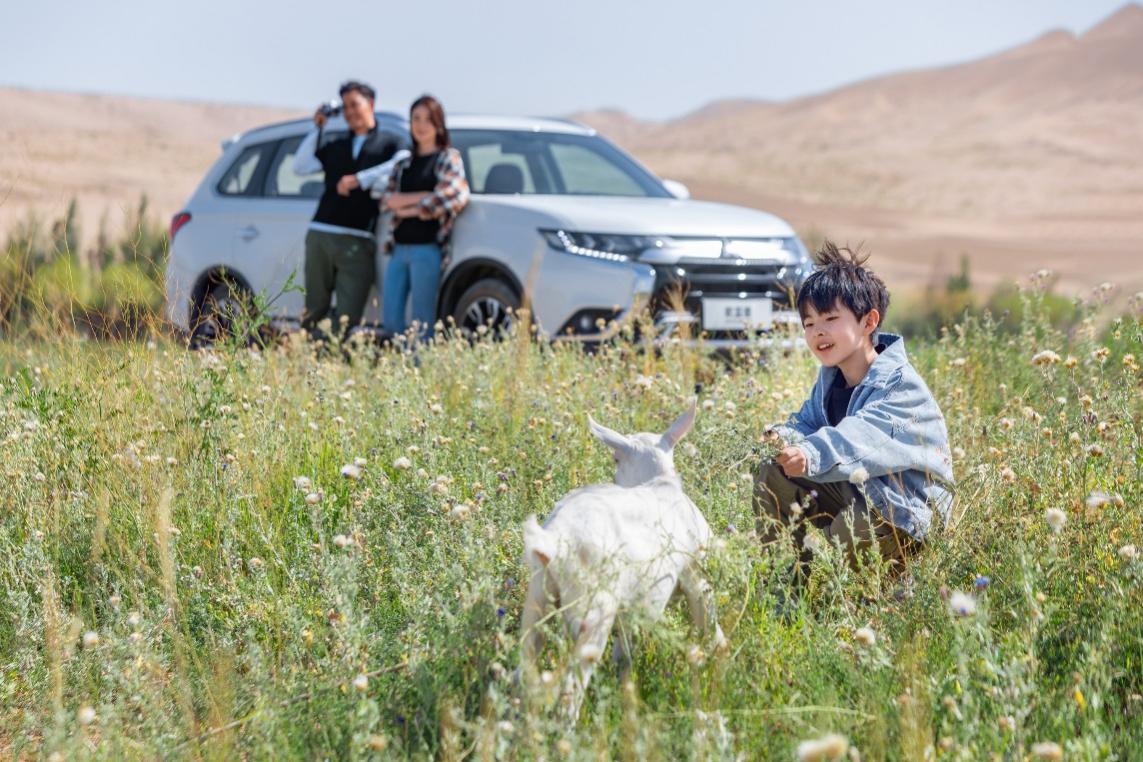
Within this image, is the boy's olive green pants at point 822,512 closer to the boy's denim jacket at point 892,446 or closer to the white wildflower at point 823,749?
the boy's denim jacket at point 892,446

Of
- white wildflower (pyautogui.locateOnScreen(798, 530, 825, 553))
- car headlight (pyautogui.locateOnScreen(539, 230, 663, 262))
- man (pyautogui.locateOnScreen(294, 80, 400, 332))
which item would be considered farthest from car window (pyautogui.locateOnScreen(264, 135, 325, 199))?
white wildflower (pyautogui.locateOnScreen(798, 530, 825, 553))

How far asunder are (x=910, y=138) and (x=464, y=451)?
302 ft

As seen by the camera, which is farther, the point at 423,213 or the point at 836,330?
the point at 423,213

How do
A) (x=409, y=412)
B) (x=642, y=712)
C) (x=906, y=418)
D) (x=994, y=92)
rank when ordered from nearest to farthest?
1. (x=642, y=712)
2. (x=906, y=418)
3. (x=409, y=412)
4. (x=994, y=92)

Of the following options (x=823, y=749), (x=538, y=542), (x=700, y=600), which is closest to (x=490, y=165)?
(x=700, y=600)

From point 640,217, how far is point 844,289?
402cm

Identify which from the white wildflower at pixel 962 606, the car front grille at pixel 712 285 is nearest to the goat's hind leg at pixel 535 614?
the white wildflower at pixel 962 606

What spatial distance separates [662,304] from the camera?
745 cm

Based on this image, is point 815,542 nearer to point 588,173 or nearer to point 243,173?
point 588,173

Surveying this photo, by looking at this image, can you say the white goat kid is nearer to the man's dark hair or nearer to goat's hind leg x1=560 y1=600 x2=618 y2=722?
goat's hind leg x1=560 y1=600 x2=618 y2=722

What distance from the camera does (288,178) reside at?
9406mm

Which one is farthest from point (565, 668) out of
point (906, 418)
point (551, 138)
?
point (551, 138)

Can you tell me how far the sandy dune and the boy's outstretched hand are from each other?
876 inches

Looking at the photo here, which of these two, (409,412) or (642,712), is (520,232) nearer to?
(409,412)
